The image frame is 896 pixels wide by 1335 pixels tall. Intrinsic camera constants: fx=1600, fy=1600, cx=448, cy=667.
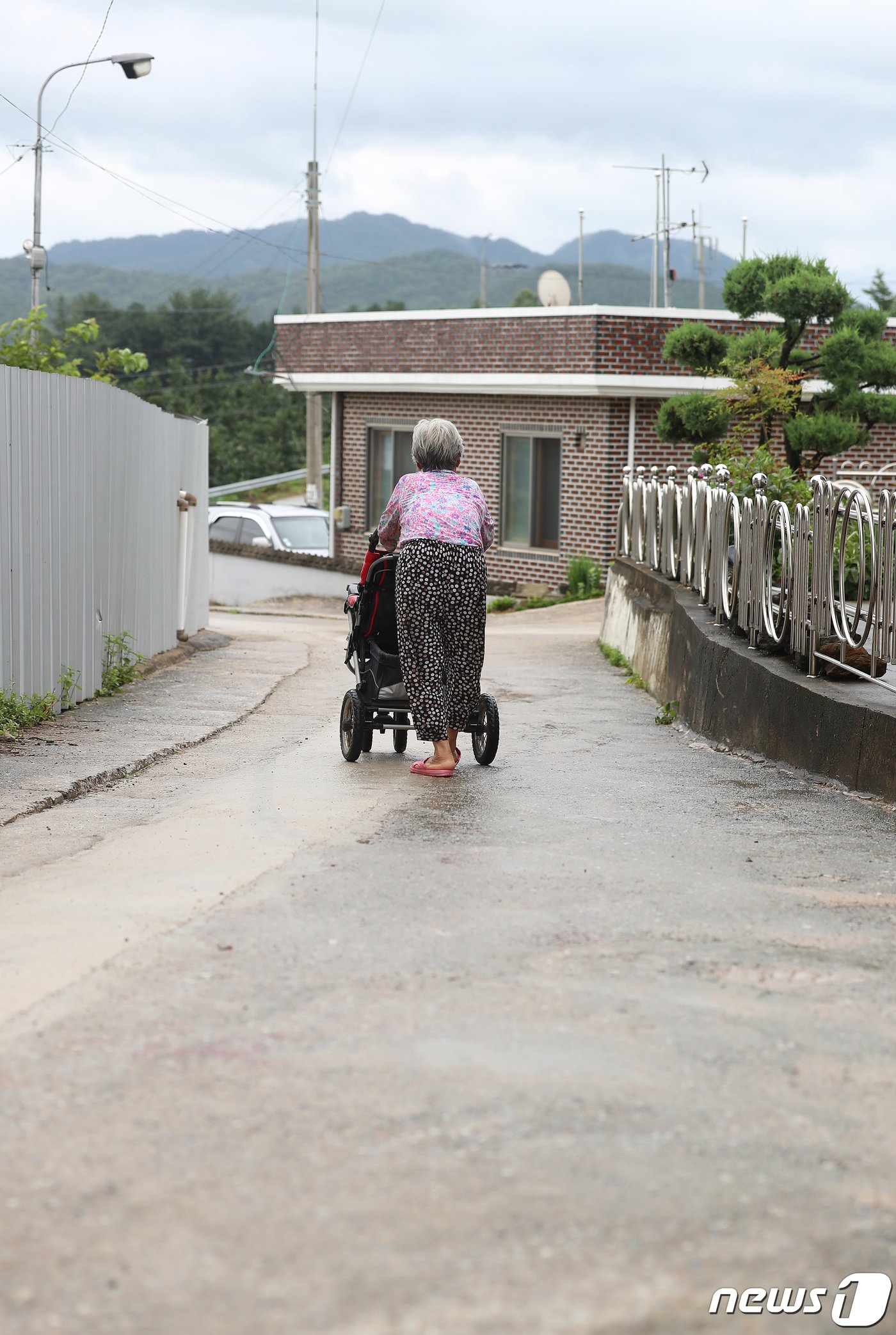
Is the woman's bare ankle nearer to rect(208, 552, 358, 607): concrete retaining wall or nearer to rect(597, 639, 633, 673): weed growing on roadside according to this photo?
rect(597, 639, 633, 673): weed growing on roadside

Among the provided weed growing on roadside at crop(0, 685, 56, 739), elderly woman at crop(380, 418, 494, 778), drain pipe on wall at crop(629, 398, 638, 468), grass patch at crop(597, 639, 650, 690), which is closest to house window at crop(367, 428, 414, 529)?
drain pipe on wall at crop(629, 398, 638, 468)

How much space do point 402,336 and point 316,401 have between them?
45.1 feet

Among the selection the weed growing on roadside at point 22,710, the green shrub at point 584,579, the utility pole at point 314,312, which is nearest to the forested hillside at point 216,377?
the utility pole at point 314,312

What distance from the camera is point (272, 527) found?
30578mm

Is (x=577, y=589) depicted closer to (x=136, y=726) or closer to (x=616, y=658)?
(x=616, y=658)

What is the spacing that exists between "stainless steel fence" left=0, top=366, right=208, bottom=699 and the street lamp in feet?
35.1

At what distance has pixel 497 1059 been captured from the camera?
11.8 ft

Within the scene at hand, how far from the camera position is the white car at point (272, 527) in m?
30.4

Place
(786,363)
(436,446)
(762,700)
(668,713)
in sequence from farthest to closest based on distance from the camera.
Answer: (786,363) < (668,713) < (762,700) < (436,446)

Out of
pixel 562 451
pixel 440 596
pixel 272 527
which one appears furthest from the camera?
pixel 272 527

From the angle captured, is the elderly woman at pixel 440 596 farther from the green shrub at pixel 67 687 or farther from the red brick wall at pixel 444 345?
the red brick wall at pixel 444 345

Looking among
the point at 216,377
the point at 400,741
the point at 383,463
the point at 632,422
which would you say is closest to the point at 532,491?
the point at 632,422

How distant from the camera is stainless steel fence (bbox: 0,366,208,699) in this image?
867 cm

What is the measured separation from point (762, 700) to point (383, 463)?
72.1 ft
